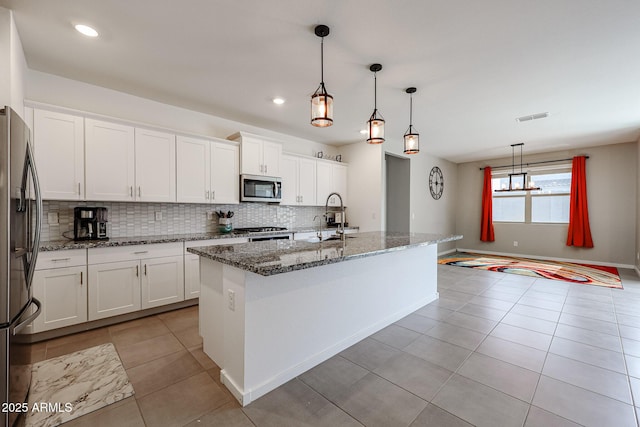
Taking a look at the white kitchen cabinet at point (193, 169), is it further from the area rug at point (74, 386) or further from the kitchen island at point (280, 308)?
the area rug at point (74, 386)

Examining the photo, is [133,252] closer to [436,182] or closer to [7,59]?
[7,59]

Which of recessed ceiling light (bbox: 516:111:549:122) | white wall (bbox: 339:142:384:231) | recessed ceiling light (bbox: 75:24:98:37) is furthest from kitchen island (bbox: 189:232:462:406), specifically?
recessed ceiling light (bbox: 516:111:549:122)

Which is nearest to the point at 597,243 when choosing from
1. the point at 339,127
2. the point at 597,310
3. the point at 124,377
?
the point at 597,310

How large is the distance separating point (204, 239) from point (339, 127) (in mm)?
2848

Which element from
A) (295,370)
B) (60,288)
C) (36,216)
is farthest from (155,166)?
(295,370)

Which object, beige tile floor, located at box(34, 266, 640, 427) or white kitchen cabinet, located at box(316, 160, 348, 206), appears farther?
white kitchen cabinet, located at box(316, 160, 348, 206)

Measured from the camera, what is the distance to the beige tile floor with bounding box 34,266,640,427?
5.31ft

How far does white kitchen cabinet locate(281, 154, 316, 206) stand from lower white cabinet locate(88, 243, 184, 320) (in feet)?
6.88

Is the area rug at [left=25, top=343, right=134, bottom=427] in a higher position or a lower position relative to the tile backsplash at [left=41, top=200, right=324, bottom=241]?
lower

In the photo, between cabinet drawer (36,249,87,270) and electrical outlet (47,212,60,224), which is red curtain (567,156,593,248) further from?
electrical outlet (47,212,60,224)

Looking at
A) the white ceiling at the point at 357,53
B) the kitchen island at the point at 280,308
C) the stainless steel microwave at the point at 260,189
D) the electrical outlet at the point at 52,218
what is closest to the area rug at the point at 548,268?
the white ceiling at the point at 357,53

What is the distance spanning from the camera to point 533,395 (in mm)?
1807

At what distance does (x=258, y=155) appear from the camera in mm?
4305

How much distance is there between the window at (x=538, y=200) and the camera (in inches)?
259
